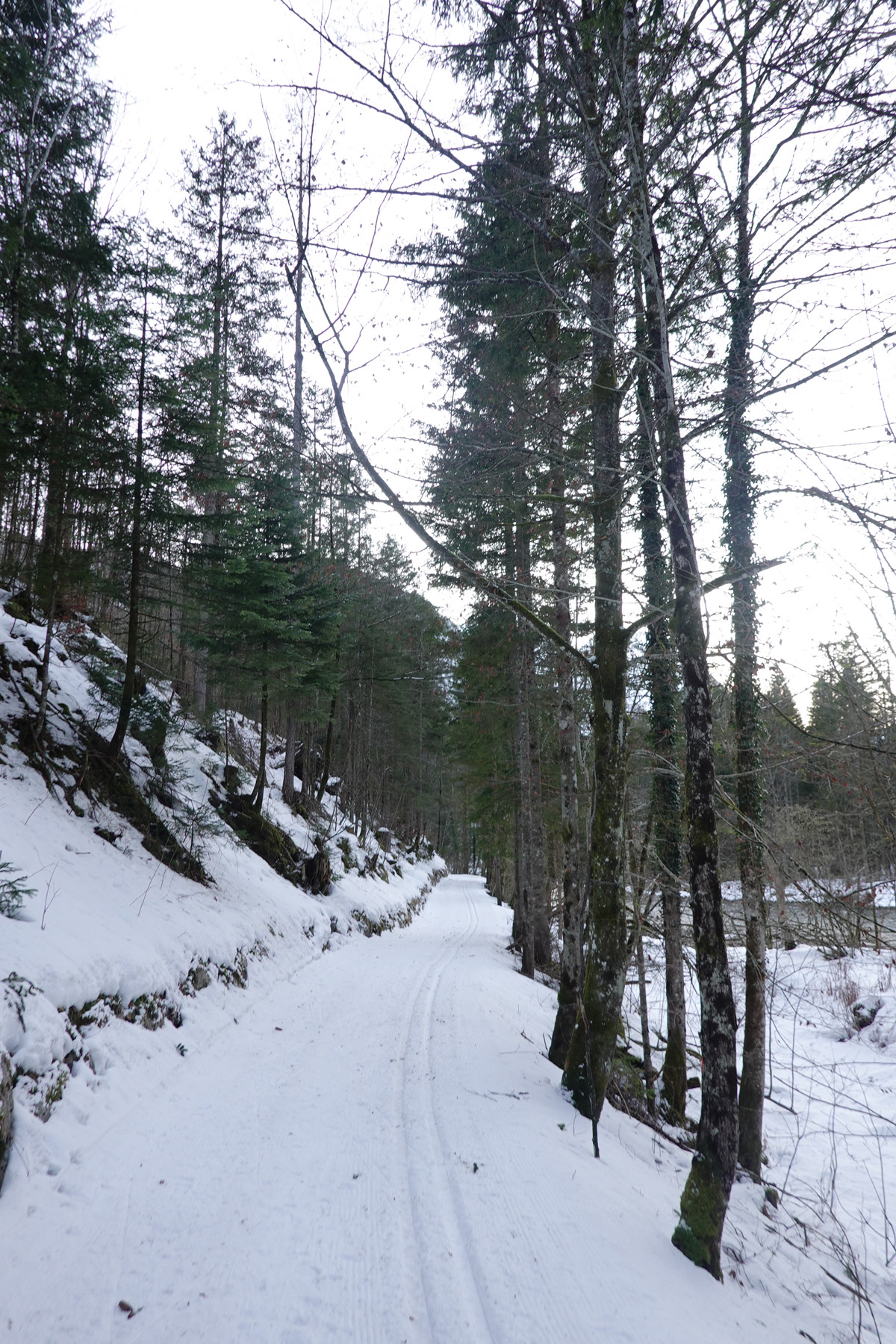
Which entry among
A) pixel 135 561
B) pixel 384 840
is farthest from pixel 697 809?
pixel 384 840

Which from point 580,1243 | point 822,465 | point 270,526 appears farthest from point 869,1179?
point 270,526

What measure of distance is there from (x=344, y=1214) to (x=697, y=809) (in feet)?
11.2

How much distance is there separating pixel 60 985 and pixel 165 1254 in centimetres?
223

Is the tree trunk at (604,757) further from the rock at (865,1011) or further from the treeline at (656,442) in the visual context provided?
the rock at (865,1011)

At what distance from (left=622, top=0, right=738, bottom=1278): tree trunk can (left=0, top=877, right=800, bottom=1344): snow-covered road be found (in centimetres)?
43

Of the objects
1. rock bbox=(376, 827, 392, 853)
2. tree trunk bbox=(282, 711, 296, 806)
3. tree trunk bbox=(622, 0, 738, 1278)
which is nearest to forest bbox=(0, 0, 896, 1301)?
tree trunk bbox=(622, 0, 738, 1278)

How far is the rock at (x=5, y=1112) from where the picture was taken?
11.0 ft

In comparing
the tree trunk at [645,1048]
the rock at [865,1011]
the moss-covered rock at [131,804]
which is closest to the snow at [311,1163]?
the moss-covered rock at [131,804]

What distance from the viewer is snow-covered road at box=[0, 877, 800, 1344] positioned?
9.04ft

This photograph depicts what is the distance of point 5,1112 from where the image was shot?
3.44 meters

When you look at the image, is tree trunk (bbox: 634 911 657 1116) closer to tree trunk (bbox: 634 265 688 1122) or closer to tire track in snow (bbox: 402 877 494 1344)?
tree trunk (bbox: 634 265 688 1122)

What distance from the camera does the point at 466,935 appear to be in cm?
1761

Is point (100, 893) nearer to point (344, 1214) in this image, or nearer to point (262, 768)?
point (344, 1214)

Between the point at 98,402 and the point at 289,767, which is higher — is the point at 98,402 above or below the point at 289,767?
above
